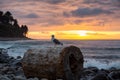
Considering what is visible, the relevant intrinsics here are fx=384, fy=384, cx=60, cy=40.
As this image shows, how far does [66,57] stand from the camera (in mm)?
11133

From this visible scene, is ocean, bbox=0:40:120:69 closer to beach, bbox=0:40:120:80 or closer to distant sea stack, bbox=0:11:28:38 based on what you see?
beach, bbox=0:40:120:80

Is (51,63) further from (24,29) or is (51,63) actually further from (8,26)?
(24,29)

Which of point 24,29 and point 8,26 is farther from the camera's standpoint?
point 24,29

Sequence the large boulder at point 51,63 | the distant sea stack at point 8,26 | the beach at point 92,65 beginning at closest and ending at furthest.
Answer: the large boulder at point 51,63 → the beach at point 92,65 → the distant sea stack at point 8,26

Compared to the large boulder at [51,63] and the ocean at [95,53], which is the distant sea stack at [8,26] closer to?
the ocean at [95,53]

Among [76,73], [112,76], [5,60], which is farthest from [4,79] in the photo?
[5,60]

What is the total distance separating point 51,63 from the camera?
1086cm

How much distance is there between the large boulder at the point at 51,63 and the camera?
1089 centimetres

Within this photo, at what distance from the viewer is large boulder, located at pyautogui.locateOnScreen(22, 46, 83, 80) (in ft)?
35.7

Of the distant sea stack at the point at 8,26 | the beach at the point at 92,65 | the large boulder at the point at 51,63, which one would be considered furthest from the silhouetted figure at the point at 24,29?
the large boulder at the point at 51,63

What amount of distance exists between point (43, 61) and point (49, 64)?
238 mm

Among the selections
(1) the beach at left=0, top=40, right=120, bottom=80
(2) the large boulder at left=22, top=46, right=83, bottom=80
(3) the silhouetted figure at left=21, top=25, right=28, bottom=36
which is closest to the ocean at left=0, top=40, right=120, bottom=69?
(1) the beach at left=0, top=40, right=120, bottom=80

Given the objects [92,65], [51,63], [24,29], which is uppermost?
[24,29]

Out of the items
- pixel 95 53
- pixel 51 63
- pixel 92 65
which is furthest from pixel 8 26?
pixel 51 63
